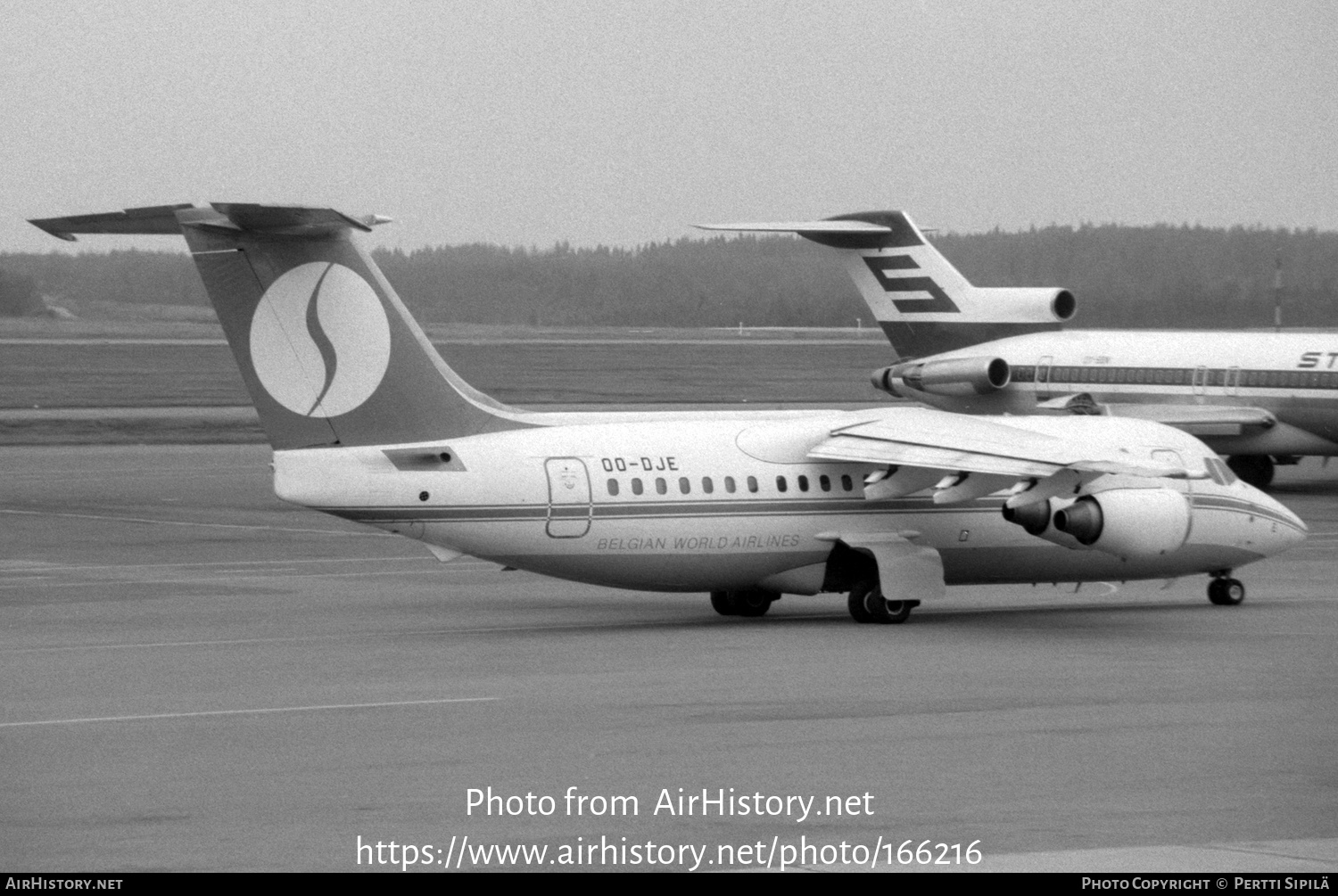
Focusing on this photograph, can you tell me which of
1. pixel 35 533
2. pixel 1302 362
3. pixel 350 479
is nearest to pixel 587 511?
pixel 350 479

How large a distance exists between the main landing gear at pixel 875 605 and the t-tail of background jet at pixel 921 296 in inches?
882

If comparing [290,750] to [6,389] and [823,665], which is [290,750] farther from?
[6,389]

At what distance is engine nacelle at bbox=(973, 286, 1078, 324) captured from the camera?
4944 cm

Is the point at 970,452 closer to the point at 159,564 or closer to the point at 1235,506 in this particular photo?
the point at 1235,506

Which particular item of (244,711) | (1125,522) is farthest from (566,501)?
(244,711)

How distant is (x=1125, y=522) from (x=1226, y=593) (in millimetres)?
4238

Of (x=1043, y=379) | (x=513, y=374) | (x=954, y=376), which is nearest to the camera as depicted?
(x=954, y=376)

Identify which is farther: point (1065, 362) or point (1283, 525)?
point (1065, 362)

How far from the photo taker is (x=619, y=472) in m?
23.9

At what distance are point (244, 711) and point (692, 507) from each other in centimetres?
800

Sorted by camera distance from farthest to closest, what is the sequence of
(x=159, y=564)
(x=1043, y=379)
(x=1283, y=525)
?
(x=1043, y=379) < (x=159, y=564) < (x=1283, y=525)

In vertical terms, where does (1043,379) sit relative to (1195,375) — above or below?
below

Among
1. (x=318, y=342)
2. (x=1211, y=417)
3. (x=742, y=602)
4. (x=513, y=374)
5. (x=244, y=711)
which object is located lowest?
(x=513, y=374)

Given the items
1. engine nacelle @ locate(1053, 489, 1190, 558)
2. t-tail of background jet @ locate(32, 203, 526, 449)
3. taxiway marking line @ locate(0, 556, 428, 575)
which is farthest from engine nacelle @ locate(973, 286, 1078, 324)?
t-tail of background jet @ locate(32, 203, 526, 449)
